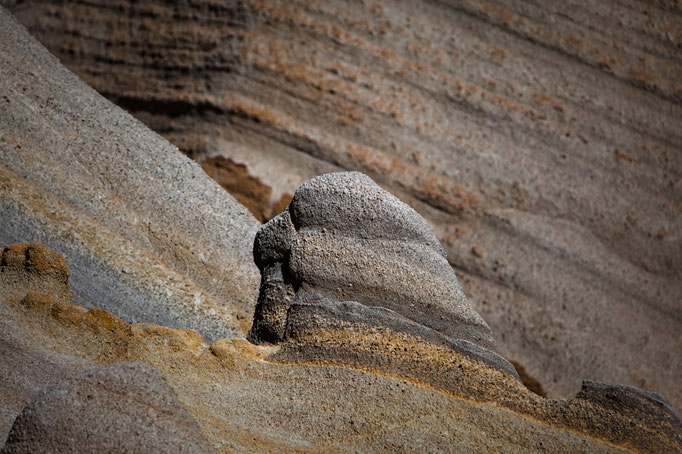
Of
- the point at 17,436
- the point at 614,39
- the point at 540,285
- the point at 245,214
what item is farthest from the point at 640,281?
the point at 17,436

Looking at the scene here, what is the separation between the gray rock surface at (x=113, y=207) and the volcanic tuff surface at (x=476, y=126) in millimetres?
1601

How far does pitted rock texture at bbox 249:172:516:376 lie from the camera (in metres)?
2.25

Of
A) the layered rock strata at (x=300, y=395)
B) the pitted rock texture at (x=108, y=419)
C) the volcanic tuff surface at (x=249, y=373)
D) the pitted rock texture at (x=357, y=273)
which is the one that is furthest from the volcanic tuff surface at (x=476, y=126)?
the pitted rock texture at (x=108, y=419)

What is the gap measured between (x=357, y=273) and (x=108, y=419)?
40.0 inches

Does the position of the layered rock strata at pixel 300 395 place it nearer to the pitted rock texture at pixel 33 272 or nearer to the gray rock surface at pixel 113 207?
the pitted rock texture at pixel 33 272

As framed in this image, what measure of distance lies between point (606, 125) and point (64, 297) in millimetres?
4791

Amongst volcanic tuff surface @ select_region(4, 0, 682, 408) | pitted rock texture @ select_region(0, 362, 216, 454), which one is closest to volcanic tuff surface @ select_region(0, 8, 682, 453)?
pitted rock texture @ select_region(0, 362, 216, 454)

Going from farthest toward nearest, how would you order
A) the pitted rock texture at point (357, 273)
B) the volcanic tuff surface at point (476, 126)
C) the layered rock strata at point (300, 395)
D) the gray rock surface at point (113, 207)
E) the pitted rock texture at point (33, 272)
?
the volcanic tuff surface at point (476, 126) < the gray rock surface at point (113, 207) < the pitted rock texture at point (357, 273) < the pitted rock texture at point (33, 272) < the layered rock strata at point (300, 395)

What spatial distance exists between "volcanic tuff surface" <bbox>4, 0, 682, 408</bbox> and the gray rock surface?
1.60m

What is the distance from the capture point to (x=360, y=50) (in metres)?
5.64

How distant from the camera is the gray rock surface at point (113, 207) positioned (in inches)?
113

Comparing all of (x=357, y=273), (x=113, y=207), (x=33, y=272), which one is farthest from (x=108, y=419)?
(x=113, y=207)

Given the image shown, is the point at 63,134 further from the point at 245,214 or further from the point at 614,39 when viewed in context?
the point at 614,39

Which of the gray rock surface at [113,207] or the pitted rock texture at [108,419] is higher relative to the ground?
the pitted rock texture at [108,419]
